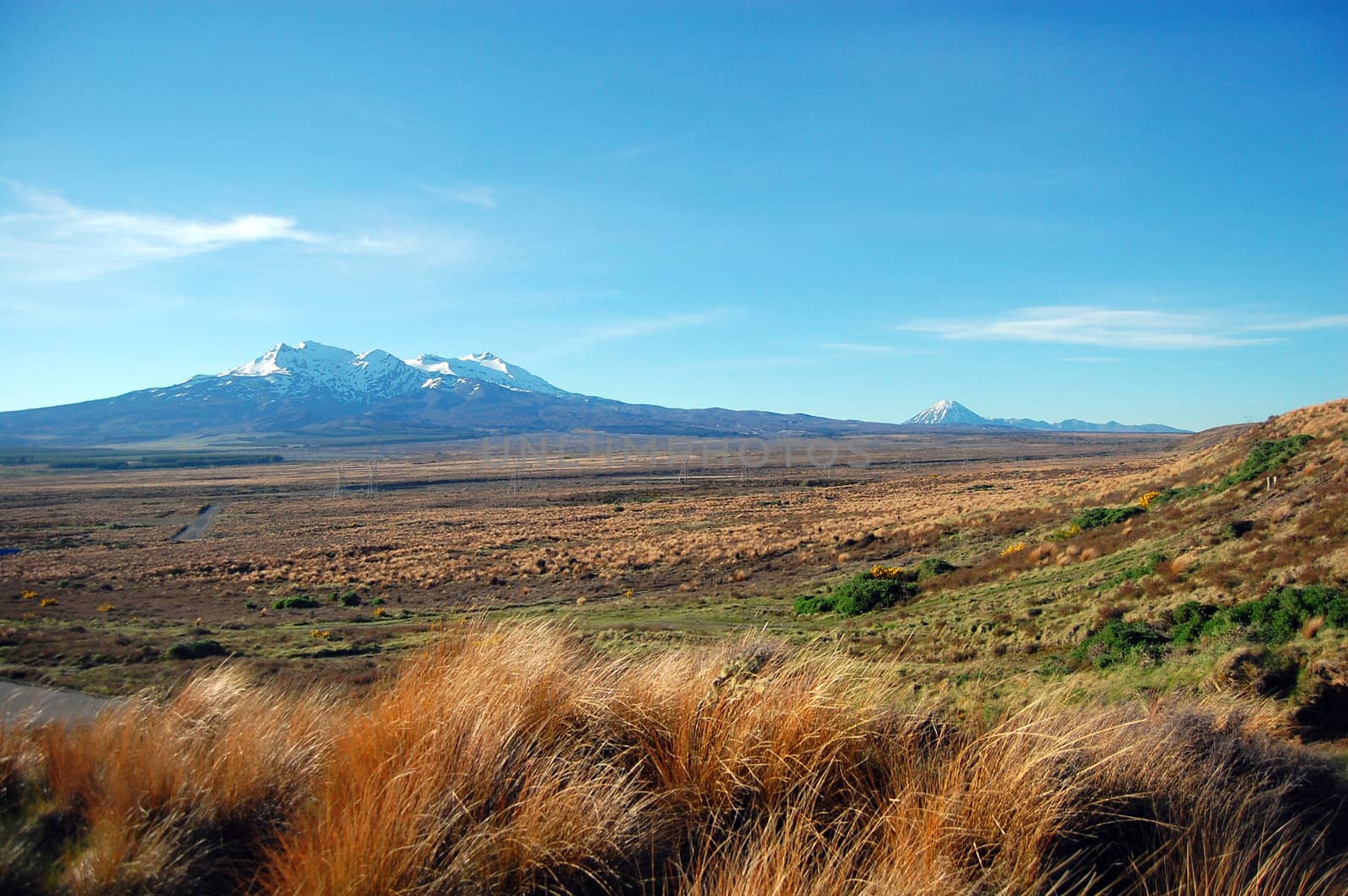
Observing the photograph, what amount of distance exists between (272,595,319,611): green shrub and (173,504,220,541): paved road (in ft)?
93.7

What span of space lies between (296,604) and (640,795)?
26587mm

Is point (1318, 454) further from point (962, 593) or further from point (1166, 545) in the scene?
point (962, 593)

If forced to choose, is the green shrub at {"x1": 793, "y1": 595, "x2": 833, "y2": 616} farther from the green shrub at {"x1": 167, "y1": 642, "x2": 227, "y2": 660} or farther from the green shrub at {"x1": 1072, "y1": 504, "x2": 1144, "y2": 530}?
the green shrub at {"x1": 167, "y1": 642, "x2": 227, "y2": 660}

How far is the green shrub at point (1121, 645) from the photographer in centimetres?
989

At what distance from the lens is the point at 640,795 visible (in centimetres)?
329

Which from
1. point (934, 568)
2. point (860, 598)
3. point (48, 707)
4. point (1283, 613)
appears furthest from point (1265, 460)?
point (48, 707)

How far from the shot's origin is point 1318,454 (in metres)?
18.7

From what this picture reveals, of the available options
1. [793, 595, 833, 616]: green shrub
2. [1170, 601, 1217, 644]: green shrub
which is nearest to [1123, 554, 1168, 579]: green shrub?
[1170, 601, 1217, 644]: green shrub

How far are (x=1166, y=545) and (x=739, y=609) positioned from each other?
10.4 metres

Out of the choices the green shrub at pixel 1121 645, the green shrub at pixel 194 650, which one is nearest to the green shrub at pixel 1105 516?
the green shrub at pixel 1121 645

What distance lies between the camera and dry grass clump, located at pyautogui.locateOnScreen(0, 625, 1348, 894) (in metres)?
2.68

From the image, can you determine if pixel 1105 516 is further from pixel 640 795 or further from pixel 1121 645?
pixel 640 795

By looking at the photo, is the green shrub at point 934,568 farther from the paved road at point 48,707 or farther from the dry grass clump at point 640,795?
the paved road at point 48,707

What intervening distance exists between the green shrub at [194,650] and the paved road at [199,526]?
38.5m
